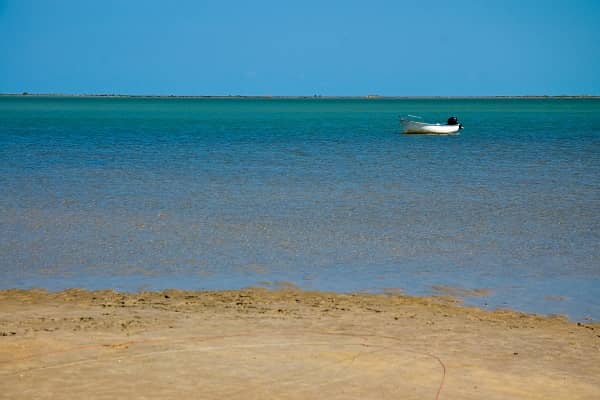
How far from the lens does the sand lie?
6492 millimetres

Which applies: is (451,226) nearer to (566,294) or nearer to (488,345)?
(566,294)

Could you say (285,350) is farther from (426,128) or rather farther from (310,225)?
(426,128)

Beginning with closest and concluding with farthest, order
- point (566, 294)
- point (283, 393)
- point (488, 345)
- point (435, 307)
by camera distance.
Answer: point (283, 393)
point (488, 345)
point (435, 307)
point (566, 294)

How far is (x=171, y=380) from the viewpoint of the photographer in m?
6.62

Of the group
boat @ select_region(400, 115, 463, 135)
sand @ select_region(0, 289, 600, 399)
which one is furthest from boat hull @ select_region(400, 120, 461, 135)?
sand @ select_region(0, 289, 600, 399)

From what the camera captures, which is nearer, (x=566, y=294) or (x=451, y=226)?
(x=566, y=294)

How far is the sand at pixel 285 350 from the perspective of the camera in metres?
6.49

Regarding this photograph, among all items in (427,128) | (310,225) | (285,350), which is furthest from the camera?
(427,128)

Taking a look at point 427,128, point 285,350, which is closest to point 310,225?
point 285,350

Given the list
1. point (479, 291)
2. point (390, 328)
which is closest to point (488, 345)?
point (390, 328)

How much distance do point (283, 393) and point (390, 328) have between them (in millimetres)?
2340

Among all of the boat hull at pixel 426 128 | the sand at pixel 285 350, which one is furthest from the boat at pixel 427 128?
the sand at pixel 285 350

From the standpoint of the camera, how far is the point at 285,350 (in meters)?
7.50

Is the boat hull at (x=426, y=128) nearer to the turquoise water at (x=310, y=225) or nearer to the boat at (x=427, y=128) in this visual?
the boat at (x=427, y=128)
